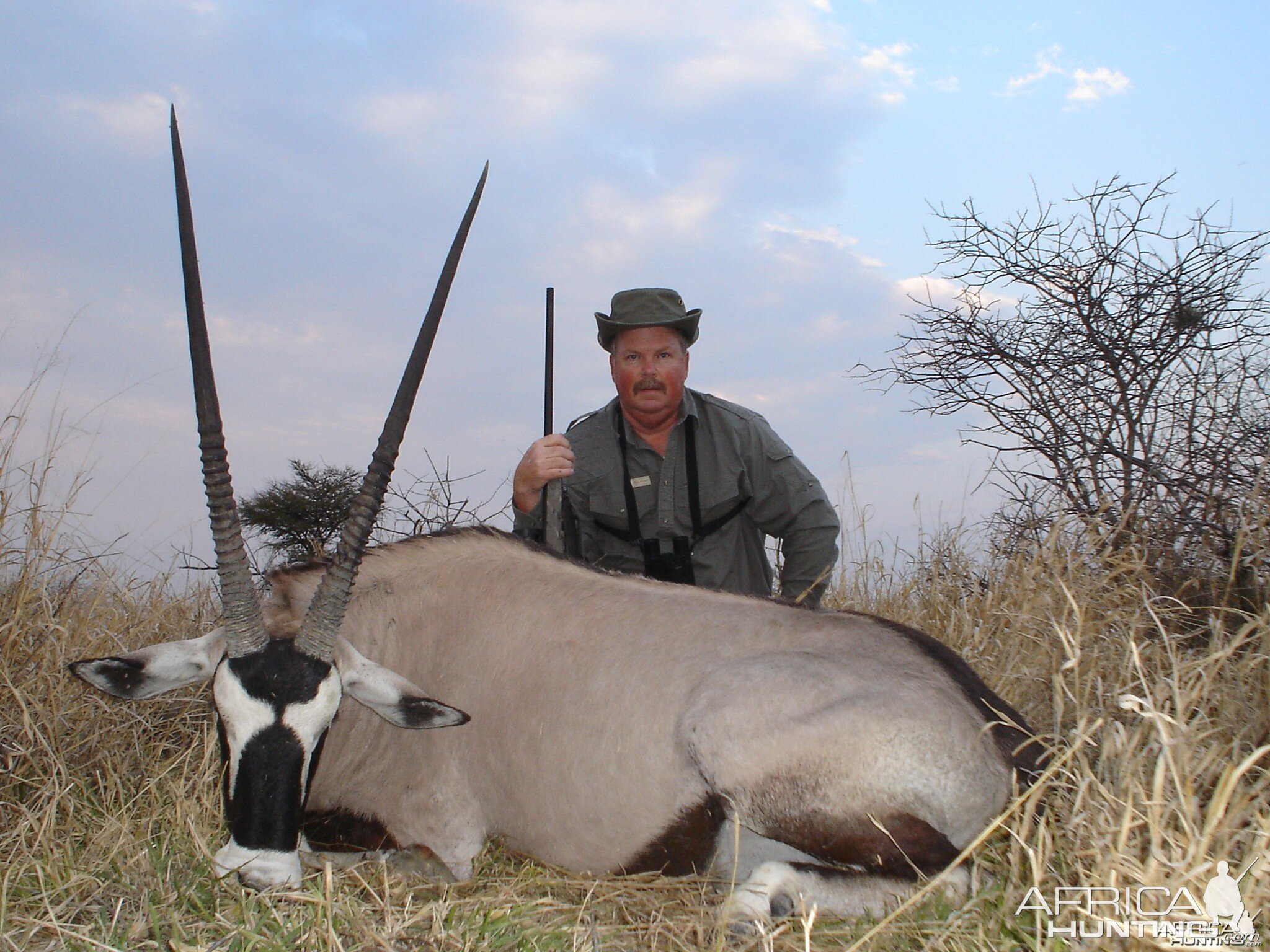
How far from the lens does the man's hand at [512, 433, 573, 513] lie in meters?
5.01

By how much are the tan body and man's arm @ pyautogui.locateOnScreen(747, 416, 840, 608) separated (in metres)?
2.19

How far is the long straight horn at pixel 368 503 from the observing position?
316cm

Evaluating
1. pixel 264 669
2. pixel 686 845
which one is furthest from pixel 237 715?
pixel 686 845

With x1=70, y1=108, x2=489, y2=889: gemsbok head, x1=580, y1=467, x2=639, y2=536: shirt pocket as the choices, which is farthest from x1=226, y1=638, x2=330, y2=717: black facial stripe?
x1=580, y1=467, x2=639, y2=536: shirt pocket

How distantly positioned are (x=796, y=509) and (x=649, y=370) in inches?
43.7

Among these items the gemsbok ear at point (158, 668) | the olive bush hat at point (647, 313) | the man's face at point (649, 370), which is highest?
the olive bush hat at point (647, 313)

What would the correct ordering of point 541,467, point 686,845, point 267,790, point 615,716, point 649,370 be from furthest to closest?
point 649,370, point 541,467, point 615,716, point 686,845, point 267,790

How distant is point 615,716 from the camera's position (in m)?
3.23

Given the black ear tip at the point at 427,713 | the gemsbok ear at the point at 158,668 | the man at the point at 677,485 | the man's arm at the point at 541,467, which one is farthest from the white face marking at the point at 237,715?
the man at the point at 677,485

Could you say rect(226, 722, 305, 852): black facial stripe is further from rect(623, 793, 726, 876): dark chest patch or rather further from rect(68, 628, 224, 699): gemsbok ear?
rect(623, 793, 726, 876): dark chest patch

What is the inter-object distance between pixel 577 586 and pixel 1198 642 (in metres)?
A: 4.12

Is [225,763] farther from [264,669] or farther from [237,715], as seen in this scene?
[264,669]

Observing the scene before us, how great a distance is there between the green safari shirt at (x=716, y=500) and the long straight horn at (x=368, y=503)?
7.54 feet

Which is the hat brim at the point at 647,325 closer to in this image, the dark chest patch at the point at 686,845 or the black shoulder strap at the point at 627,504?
the black shoulder strap at the point at 627,504
